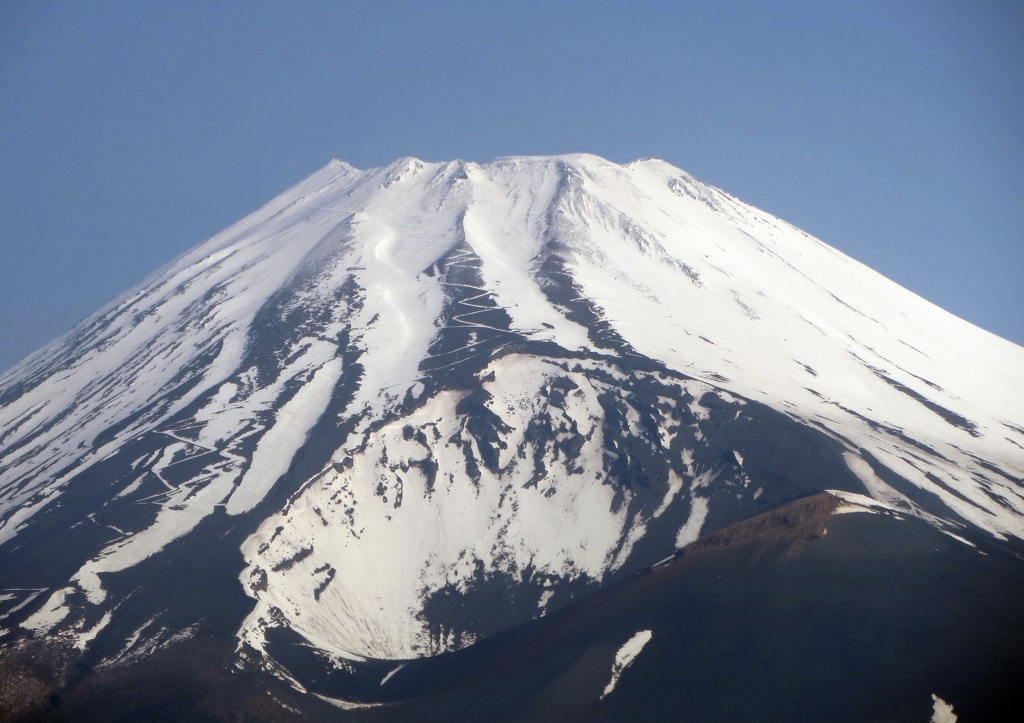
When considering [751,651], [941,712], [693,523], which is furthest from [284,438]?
[941,712]

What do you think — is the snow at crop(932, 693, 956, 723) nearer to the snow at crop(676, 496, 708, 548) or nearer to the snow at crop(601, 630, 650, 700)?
the snow at crop(601, 630, 650, 700)

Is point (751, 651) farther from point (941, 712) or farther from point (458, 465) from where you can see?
point (458, 465)

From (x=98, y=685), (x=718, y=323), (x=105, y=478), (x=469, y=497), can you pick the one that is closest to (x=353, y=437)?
(x=469, y=497)

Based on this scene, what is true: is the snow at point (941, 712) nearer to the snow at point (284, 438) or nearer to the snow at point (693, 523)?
the snow at point (693, 523)

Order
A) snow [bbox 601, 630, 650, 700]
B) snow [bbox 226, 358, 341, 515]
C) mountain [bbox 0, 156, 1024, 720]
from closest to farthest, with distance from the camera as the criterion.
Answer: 1. snow [bbox 601, 630, 650, 700]
2. mountain [bbox 0, 156, 1024, 720]
3. snow [bbox 226, 358, 341, 515]

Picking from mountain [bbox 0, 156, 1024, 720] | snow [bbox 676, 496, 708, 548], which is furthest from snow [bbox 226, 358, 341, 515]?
snow [bbox 676, 496, 708, 548]

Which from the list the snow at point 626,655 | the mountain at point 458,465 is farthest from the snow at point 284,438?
the snow at point 626,655
